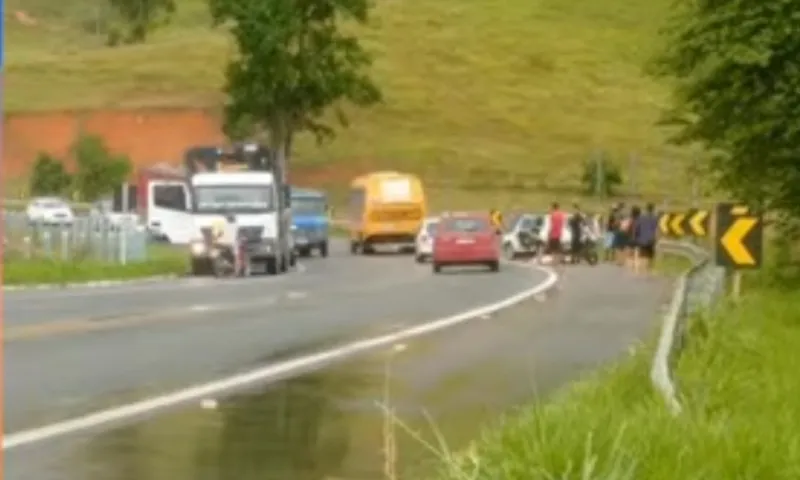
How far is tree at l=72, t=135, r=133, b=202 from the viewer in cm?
10575

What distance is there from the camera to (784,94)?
32000 mm

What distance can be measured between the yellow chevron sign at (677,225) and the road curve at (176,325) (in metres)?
6.25

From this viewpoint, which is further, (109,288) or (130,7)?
(130,7)

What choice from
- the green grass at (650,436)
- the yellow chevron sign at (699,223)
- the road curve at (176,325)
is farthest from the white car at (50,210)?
the green grass at (650,436)

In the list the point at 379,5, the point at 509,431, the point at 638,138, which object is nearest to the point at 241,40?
the point at 638,138

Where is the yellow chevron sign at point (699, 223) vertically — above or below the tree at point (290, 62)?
below

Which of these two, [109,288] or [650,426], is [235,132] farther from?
[650,426]

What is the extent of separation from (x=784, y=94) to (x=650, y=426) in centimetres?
2180

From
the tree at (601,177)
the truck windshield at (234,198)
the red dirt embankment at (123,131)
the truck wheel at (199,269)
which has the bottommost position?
the truck wheel at (199,269)

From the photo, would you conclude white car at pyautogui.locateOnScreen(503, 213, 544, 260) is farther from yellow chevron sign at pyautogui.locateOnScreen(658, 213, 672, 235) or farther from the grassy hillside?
the grassy hillside

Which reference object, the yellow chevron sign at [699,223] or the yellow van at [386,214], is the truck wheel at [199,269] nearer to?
the yellow chevron sign at [699,223]

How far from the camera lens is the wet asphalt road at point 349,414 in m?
14.0

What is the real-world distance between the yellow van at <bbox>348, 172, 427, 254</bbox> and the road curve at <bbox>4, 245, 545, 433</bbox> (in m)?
30.0

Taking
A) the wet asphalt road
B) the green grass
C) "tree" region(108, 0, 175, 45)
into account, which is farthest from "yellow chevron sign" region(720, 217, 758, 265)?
"tree" region(108, 0, 175, 45)
